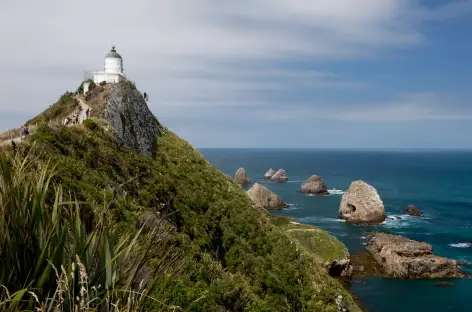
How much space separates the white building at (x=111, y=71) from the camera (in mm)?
A: 43844

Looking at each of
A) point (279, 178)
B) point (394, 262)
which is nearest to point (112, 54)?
point (394, 262)

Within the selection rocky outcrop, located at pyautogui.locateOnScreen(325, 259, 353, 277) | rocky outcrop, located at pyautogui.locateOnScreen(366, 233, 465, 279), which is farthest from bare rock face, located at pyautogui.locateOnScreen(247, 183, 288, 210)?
rocky outcrop, located at pyautogui.locateOnScreen(325, 259, 353, 277)

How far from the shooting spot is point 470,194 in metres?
143

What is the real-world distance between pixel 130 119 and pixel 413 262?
4712 centimetres

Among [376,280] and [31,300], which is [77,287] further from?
[376,280]

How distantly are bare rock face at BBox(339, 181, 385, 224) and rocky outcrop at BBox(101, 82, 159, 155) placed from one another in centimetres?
6313

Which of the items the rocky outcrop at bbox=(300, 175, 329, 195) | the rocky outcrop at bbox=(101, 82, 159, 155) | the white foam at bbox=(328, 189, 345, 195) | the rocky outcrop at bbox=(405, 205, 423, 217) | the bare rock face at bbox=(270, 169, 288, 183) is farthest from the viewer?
the bare rock face at bbox=(270, 169, 288, 183)

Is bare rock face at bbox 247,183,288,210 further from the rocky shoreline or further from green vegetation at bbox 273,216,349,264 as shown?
green vegetation at bbox 273,216,349,264

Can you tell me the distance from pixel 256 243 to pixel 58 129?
17.7m

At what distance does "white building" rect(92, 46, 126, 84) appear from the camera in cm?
4384

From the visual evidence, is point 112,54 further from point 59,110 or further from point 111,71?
point 59,110

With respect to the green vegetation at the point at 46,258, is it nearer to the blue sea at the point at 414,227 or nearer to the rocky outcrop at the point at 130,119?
the rocky outcrop at the point at 130,119

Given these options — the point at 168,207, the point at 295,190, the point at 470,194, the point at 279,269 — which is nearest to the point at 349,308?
the point at 279,269

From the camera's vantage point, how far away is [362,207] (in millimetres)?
95375
